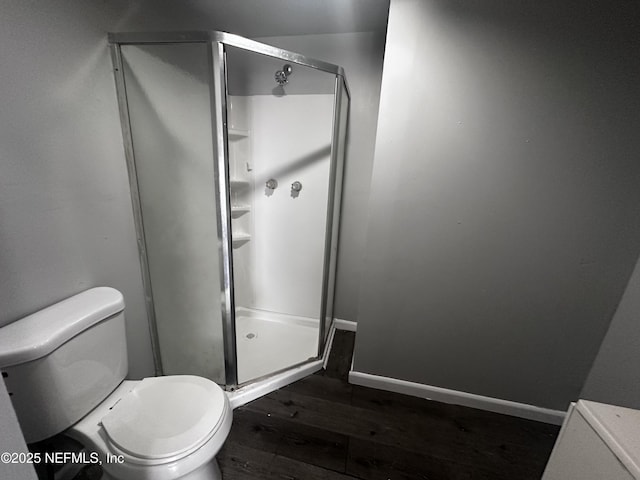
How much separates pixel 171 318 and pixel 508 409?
2.00 m

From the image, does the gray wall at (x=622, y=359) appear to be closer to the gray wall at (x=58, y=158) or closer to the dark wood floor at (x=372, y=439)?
the dark wood floor at (x=372, y=439)

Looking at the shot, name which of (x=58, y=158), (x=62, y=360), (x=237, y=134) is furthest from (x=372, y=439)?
(x=237, y=134)

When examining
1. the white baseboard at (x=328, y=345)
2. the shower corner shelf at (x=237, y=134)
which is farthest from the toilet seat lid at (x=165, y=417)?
the shower corner shelf at (x=237, y=134)

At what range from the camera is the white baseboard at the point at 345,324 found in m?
2.11

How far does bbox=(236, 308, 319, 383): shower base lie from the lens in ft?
5.35

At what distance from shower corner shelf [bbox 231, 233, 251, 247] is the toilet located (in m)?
1.05

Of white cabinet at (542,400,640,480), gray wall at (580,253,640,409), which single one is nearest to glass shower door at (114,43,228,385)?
white cabinet at (542,400,640,480)

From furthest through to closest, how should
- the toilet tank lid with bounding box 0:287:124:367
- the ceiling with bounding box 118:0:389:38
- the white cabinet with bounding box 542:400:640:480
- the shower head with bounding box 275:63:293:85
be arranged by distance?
the shower head with bounding box 275:63:293:85, the ceiling with bounding box 118:0:389:38, the toilet tank lid with bounding box 0:287:124:367, the white cabinet with bounding box 542:400:640:480

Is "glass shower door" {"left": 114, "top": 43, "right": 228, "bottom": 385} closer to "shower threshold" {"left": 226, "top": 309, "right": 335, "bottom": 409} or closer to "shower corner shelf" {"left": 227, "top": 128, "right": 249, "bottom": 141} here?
"shower threshold" {"left": 226, "top": 309, "right": 335, "bottom": 409}

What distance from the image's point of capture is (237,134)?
1797 mm

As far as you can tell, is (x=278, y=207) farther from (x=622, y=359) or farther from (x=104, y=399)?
(x=622, y=359)

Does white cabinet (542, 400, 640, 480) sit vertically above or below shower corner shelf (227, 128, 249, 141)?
below

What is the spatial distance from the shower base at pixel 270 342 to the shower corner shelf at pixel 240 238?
62 cm

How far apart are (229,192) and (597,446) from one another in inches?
54.2
